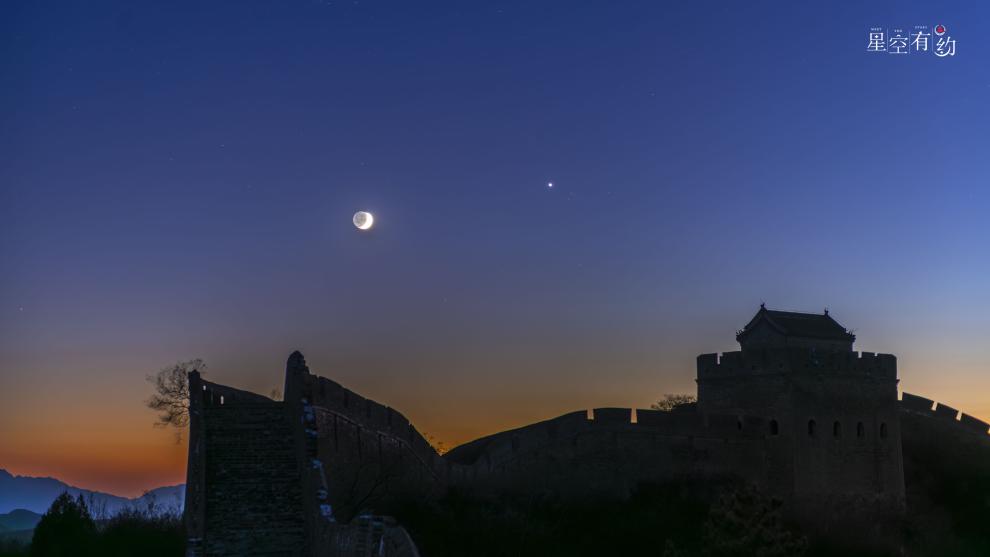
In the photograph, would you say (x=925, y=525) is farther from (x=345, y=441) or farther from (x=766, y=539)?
(x=345, y=441)

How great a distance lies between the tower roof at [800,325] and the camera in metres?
36.5

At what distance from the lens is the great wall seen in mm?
18594

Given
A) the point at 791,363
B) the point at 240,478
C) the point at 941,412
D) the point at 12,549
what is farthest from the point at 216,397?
the point at 941,412

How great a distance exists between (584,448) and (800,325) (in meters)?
11.4

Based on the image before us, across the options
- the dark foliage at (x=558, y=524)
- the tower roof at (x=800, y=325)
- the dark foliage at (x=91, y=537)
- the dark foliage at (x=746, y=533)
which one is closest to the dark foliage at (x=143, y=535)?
the dark foliage at (x=91, y=537)

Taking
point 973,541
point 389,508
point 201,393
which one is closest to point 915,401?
point 973,541

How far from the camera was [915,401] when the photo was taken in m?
41.3

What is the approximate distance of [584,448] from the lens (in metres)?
29.2

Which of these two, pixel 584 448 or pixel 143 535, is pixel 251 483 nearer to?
pixel 143 535

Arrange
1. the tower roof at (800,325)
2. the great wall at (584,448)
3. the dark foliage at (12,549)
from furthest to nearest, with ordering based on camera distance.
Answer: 1. the tower roof at (800,325)
2. the dark foliage at (12,549)
3. the great wall at (584,448)

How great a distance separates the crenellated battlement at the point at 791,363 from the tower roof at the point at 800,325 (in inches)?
98.0

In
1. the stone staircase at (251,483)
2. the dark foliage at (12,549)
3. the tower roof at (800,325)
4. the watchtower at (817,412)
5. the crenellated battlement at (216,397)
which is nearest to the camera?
the stone staircase at (251,483)

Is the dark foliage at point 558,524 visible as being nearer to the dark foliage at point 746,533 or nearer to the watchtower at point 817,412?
the dark foliage at point 746,533

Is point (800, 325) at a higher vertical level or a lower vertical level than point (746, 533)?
higher
